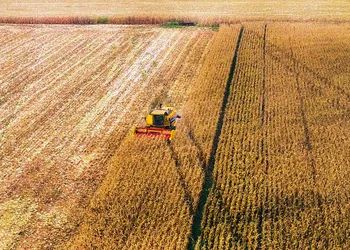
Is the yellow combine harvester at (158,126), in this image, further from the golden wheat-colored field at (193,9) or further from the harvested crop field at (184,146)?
the golden wheat-colored field at (193,9)

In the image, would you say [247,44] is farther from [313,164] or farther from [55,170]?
[55,170]

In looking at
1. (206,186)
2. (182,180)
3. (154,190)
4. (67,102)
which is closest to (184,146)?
(182,180)

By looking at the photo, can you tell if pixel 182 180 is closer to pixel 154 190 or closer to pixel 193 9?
pixel 154 190

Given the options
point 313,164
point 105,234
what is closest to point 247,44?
point 313,164

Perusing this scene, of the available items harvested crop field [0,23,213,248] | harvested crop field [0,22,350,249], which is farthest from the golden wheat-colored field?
harvested crop field [0,22,350,249]

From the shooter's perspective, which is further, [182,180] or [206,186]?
[182,180]
